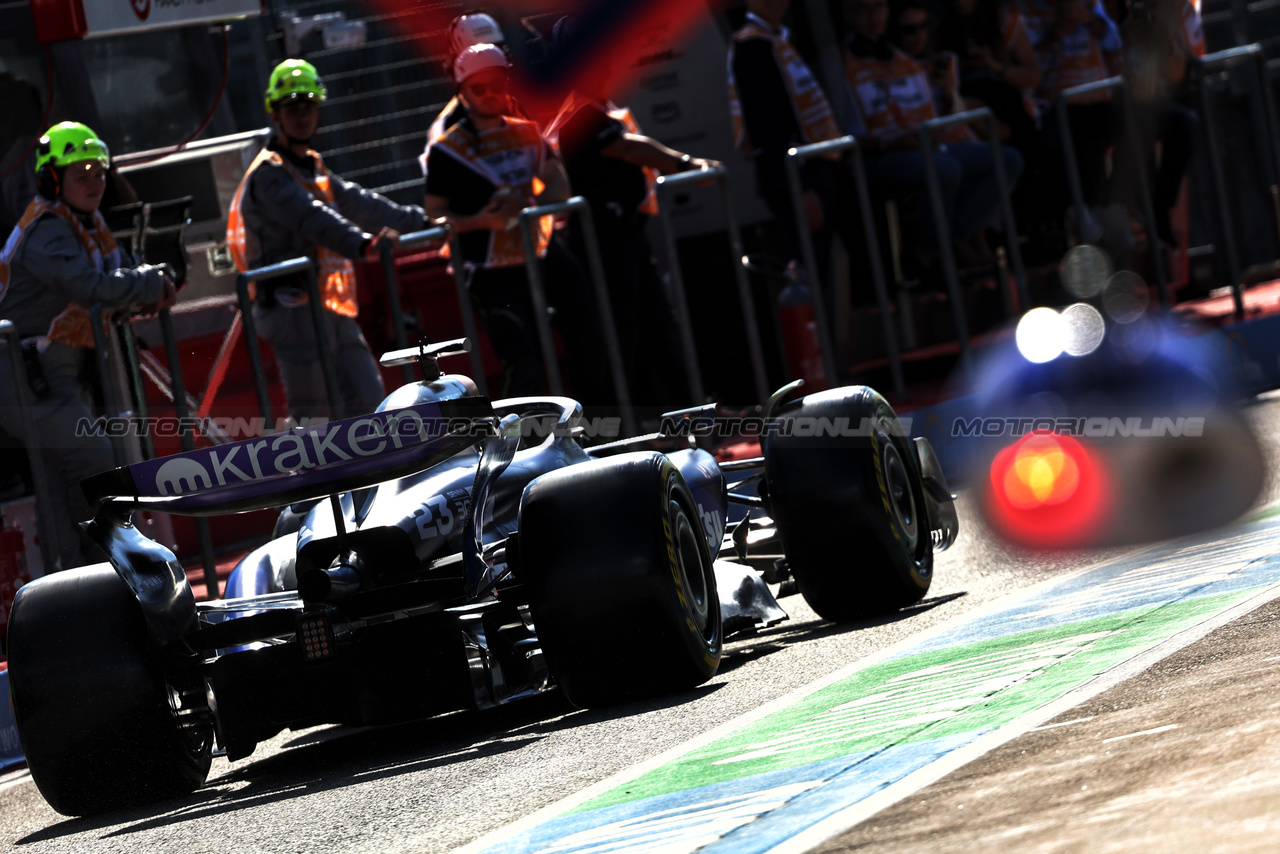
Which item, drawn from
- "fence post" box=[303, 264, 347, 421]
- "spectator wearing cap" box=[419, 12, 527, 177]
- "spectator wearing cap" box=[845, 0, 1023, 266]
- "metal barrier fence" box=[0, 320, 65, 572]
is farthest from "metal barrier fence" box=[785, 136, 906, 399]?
"metal barrier fence" box=[0, 320, 65, 572]

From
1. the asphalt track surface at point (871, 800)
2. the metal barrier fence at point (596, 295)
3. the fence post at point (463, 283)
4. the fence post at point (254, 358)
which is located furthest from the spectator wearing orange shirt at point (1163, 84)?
the fence post at point (254, 358)

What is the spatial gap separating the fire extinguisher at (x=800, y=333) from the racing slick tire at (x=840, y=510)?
15.0 feet

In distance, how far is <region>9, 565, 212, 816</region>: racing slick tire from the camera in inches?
227

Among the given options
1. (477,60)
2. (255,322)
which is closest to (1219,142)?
(477,60)

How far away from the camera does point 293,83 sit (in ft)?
31.9

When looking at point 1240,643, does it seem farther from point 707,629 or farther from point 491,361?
point 491,361

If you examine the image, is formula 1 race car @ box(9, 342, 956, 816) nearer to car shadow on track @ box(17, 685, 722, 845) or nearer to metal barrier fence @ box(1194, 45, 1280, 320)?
car shadow on track @ box(17, 685, 722, 845)

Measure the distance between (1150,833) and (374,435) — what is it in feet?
9.63

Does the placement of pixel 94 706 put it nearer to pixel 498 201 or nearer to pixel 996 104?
pixel 498 201

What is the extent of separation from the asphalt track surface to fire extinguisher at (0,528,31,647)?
1718 mm

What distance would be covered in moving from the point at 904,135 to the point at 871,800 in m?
8.35

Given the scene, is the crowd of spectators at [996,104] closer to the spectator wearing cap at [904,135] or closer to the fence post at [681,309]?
the spectator wearing cap at [904,135]

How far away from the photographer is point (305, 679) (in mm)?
5777

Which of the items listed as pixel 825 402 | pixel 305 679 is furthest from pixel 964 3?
pixel 305 679
